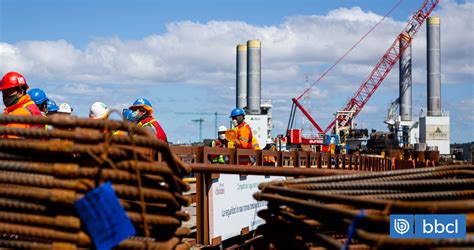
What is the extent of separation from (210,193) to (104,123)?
5378mm

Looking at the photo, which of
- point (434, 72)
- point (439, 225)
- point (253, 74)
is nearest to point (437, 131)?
point (434, 72)

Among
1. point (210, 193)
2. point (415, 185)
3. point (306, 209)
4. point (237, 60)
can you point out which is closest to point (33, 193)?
point (306, 209)

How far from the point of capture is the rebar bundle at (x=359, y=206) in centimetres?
299

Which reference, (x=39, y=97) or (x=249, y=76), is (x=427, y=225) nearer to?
(x=39, y=97)

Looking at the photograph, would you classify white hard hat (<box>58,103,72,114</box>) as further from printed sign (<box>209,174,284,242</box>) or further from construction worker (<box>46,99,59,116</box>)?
printed sign (<box>209,174,284,242</box>)

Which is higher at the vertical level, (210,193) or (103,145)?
(103,145)

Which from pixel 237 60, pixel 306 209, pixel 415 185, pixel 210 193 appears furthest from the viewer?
pixel 237 60

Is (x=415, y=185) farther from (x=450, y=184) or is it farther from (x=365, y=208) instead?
(x=365, y=208)

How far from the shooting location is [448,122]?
73.5 m

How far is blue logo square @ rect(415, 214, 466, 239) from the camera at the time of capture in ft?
10.7

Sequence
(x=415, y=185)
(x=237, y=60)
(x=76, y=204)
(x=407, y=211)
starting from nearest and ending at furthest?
(x=407, y=211) < (x=76, y=204) < (x=415, y=185) < (x=237, y=60)

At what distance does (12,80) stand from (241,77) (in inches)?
2474

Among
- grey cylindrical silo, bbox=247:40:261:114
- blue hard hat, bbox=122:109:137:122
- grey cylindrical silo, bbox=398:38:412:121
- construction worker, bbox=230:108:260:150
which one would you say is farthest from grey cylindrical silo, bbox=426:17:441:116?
blue hard hat, bbox=122:109:137:122

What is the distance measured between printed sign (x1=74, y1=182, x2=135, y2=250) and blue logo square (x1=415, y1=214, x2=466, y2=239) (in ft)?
4.44
